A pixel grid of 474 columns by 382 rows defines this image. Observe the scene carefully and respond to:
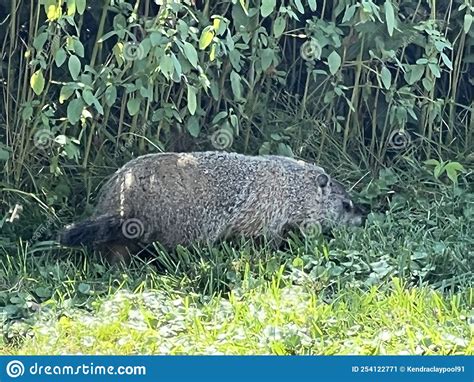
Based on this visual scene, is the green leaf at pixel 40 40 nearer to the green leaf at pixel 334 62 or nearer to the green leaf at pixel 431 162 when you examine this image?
the green leaf at pixel 334 62

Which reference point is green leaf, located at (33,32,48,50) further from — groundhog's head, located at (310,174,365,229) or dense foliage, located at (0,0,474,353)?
groundhog's head, located at (310,174,365,229)

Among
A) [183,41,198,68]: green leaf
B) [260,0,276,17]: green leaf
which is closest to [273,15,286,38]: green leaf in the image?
[260,0,276,17]: green leaf

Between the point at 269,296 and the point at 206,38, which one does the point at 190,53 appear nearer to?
the point at 206,38

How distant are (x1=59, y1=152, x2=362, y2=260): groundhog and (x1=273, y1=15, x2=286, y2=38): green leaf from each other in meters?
0.81

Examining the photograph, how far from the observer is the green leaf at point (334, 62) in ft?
21.1

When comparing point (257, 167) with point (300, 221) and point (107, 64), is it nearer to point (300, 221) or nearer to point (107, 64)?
point (300, 221)

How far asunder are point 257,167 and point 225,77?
2.39ft

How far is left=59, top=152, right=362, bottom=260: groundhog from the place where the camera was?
5945mm

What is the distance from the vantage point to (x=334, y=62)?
21.1 ft

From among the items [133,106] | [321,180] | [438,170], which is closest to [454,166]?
[438,170]

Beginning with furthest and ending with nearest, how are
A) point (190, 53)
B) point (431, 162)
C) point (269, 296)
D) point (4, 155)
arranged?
point (431, 162), point (4, 155), point (190, 53), point (269, 296)

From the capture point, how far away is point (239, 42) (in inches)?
264

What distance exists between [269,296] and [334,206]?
5.14ft

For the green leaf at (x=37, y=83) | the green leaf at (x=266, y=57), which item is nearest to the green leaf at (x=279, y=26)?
the green leaf at (x=266, y=57)
